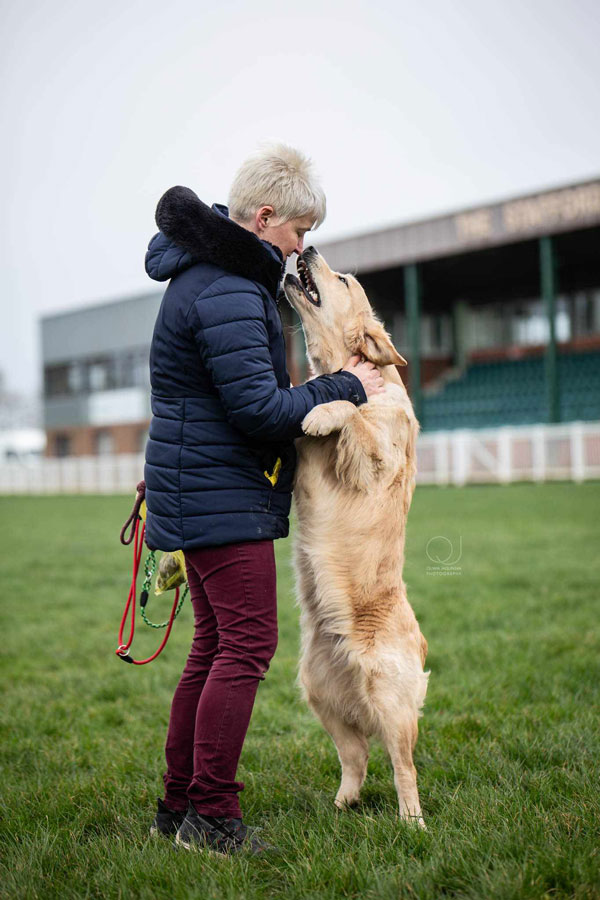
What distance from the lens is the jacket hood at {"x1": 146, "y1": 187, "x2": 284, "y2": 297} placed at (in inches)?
93.6

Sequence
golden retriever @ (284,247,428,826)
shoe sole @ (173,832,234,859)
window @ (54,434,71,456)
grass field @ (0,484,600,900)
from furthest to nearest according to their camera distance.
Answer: window @ (54,434,71,456) → golden retriever @ (284,247,428,826) → shoe sole @ (173,832,234,859) → grass field @ (0,484,600,900)

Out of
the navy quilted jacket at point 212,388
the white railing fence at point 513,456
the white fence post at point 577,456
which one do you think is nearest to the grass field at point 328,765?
the navy quilted jacket at point 212,388

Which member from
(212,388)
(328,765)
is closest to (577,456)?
(328,765)

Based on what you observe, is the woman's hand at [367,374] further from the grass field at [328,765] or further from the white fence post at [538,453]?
the white fence post at [538,453]

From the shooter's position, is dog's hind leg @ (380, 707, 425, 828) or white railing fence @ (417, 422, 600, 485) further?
white railing fence @ (417, 422, 600, 485)

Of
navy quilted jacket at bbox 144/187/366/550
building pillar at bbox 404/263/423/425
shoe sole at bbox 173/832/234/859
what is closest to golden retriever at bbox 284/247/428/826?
navy quilted jacket at bbox 144/187/366/550

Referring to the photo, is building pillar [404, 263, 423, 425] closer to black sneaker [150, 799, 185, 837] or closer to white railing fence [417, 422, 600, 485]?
white railing fence [417, 422, 600, 485]

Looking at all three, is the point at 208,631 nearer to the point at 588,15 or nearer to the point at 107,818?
the point at 107,818

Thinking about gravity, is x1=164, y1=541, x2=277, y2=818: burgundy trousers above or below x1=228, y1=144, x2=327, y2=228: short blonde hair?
below

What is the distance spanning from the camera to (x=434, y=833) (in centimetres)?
244

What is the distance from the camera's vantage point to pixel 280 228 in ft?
8.32

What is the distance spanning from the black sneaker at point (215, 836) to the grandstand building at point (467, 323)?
2009cm

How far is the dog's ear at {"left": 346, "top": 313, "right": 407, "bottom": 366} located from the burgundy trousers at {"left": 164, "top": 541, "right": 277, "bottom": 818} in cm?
96

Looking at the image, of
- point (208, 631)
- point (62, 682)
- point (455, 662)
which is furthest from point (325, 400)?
point (62, 682)
